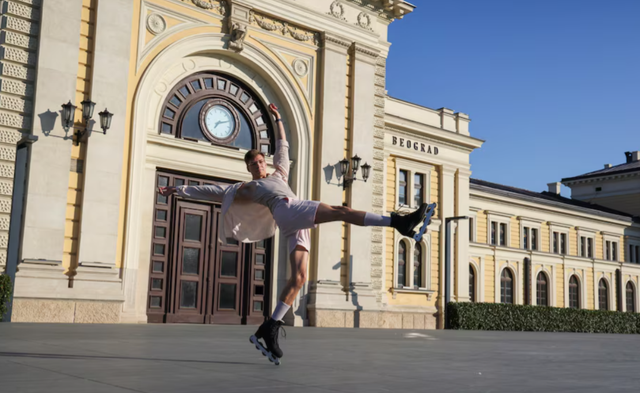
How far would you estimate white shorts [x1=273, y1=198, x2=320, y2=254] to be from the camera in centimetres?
667

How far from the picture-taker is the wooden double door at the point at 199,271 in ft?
58.7

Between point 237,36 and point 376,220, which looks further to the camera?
point 237,36

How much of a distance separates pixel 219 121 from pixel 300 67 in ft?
10.6

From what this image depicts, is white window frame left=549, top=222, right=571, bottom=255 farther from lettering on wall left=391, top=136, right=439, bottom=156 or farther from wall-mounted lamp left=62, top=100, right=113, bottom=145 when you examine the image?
wall-mounted lamp left=62, top=100, right=113, bottom=145

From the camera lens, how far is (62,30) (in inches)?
627

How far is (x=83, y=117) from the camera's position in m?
16.0

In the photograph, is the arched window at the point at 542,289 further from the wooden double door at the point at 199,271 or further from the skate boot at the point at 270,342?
the skate boot at the point at 270,342

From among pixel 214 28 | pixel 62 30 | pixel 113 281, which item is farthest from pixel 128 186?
pixel 214 28

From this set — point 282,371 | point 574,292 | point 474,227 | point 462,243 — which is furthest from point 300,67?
point 574,292

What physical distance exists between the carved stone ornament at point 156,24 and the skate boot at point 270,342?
43.3 feet

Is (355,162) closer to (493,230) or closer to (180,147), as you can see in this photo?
(180,147)

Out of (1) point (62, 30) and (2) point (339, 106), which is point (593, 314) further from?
(1) point (62, 30)

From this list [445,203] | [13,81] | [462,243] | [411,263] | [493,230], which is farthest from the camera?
[493,230]

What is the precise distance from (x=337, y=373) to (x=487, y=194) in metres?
34.5
